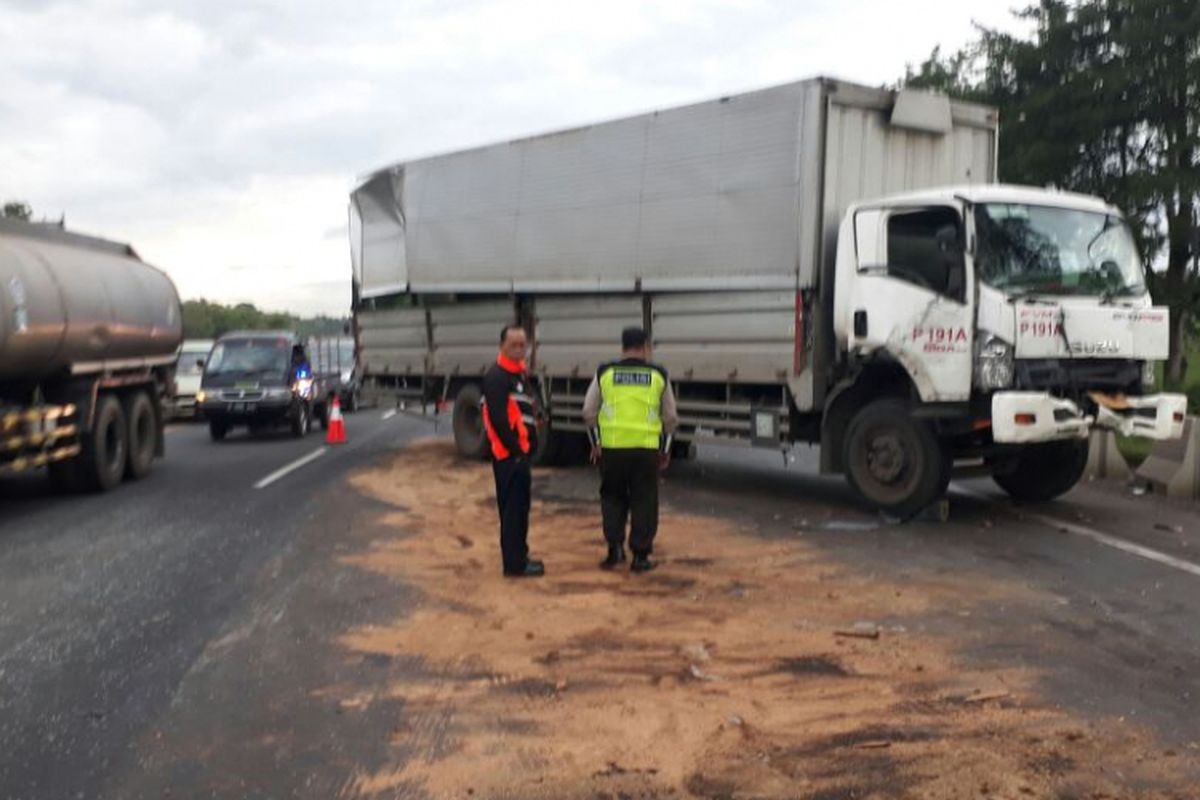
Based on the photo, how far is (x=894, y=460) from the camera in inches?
388

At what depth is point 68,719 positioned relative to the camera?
16.6 feet

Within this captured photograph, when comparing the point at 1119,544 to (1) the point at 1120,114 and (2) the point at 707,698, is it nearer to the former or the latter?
(2) the point at 707,698

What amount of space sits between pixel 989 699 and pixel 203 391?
17.6 metres

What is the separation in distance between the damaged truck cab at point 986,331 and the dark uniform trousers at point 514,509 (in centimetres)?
349

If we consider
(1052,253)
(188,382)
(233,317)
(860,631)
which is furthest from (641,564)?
(233,317)

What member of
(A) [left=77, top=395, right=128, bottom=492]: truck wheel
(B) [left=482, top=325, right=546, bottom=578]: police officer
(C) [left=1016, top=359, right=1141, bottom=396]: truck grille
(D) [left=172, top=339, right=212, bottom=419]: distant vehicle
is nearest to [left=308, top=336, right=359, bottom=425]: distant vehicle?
(D) [left=172, top=339, right=212, bottom=419]: distant vehicle

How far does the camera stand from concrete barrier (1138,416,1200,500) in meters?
11.3

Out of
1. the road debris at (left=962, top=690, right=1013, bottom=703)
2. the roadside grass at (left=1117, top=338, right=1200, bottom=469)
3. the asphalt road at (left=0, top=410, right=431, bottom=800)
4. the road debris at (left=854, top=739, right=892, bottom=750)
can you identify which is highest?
the roadside grass at (left=1117, top=338, right=1200, bottom=469)

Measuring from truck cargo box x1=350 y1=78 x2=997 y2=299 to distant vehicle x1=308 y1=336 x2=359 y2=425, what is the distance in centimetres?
759

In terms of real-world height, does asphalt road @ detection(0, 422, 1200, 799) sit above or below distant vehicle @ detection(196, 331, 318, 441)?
below

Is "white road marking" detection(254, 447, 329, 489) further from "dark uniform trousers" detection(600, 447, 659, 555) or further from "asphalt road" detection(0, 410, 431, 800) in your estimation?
"dark uniform trousers" detection(600, 447, 659, 555)

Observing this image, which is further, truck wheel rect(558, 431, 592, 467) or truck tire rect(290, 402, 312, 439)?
truck tire rect(290, 402, 312, 439)

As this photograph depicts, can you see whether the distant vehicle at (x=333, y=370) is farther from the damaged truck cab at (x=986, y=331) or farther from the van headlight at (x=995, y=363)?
the van headlight at (x=995, y=363)

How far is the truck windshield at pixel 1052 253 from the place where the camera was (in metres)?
9.23
